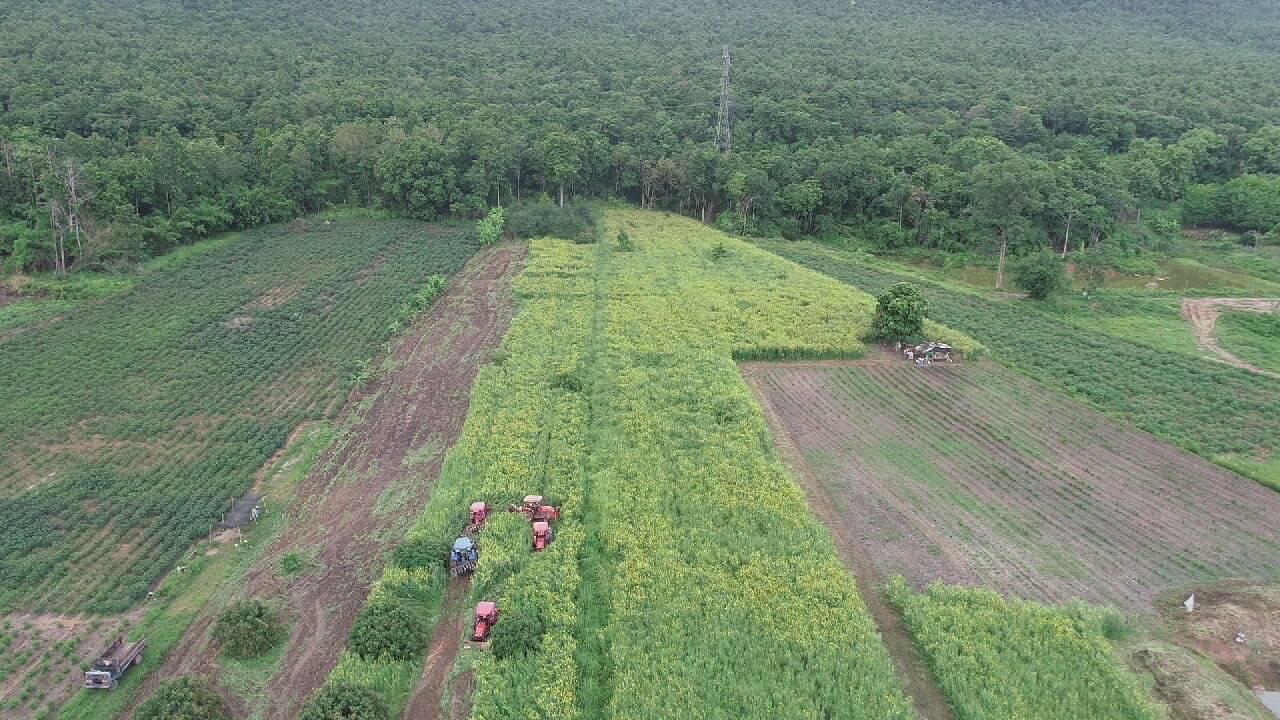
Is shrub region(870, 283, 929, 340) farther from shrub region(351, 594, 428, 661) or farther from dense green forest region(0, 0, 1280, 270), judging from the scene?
shrub region(351, 594, 428, 661)

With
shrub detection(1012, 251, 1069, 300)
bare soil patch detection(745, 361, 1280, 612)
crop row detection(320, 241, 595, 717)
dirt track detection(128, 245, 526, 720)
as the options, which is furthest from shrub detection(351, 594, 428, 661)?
shrub detection(1012, 251, 1069, 300)

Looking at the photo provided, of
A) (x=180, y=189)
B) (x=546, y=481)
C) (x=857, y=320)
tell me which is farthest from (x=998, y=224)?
(x=180, y=189)

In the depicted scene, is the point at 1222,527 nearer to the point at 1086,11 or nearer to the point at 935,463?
the point at 935,463

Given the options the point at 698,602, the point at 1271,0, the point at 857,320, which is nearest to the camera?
the point at 698,602

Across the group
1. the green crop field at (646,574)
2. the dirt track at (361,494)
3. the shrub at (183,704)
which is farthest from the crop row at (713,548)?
the shrub at (183,704)

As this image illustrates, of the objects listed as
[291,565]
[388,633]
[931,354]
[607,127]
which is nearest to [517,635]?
[388,633]
